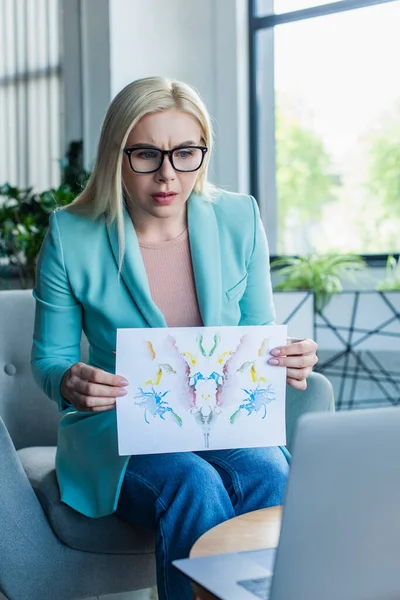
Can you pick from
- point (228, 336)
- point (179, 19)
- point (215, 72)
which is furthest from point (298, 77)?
point (228, 336)

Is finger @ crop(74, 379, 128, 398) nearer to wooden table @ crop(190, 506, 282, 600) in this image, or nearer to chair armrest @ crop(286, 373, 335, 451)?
wooden table @ crop(190, 506, 282, 600)

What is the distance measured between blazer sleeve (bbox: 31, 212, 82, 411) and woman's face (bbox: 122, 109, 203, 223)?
22 centimetres

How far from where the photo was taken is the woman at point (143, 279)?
1654 mm

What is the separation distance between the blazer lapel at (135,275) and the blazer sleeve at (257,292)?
10.4 inches

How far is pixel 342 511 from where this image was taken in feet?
2.68

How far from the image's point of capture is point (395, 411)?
2.67ft

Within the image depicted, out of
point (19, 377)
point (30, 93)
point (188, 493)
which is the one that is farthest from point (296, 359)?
point (30, 93)

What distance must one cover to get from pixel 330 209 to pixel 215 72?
1.09 meters

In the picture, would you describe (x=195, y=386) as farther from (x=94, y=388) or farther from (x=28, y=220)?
(x=28, y=220)

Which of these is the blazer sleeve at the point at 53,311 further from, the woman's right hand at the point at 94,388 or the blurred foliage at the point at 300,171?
the blurred foliage at the point at 300,171

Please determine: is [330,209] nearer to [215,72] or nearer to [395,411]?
[215,72]

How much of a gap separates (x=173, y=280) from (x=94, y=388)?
41 cm

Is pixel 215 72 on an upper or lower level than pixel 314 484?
upper

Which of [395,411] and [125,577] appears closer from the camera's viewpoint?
[395,411]
